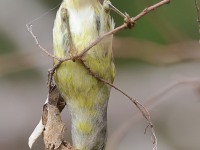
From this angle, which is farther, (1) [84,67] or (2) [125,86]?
(2) [125,86]

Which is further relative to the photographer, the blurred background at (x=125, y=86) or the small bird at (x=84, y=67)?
the blurred background at (x=125, y=86)

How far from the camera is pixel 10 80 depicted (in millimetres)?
3123

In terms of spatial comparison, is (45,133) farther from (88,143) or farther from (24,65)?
(24,65)

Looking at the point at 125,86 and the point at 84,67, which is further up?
the point at 125,86

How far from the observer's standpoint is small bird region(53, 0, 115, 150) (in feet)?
4.05

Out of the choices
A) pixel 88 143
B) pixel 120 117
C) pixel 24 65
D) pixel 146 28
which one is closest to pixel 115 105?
pixel 120 117

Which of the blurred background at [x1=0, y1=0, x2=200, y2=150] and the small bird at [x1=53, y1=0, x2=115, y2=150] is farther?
the blurred background at [x1=0, y1=0, x2=200, y2=150]

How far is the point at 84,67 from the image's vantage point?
124 centimetres

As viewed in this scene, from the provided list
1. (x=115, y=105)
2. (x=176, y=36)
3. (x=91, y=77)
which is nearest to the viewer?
(x=91, y=77)

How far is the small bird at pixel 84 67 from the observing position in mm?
1233

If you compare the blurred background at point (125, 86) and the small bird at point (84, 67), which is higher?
the blurred background at point (125, 86)

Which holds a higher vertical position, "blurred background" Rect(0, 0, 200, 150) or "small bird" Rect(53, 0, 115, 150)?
"blurred background" Rect(0, 0, 200, 150)

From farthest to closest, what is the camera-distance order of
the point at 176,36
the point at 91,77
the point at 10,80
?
the point at 10,80 → the point at 176,36 → the point at 91,77

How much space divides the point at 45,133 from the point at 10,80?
73.5 inches
